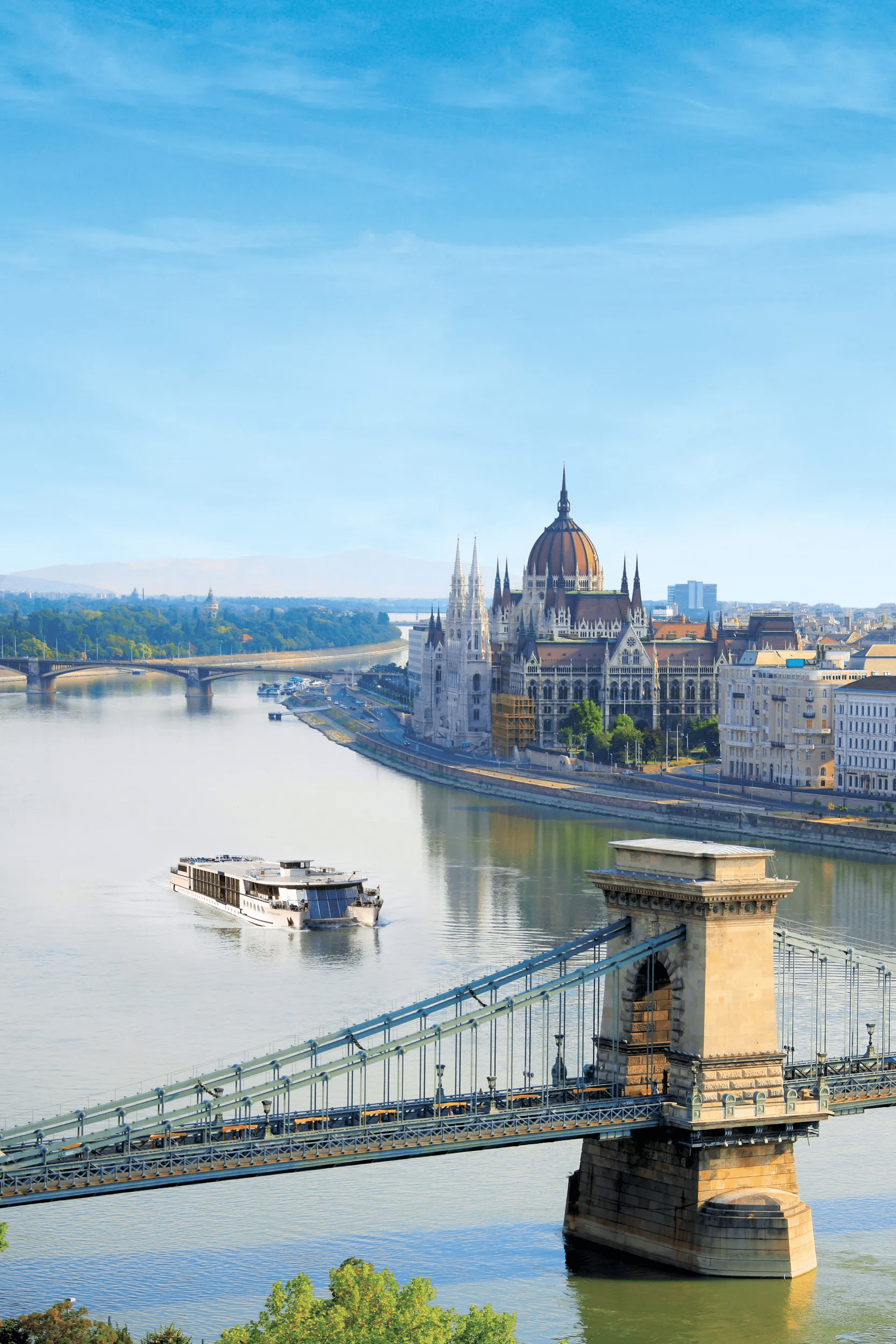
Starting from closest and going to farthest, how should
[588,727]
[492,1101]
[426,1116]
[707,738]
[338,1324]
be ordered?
[338,1324]
[426,1116]
[492,1101]
[588,727]
[707,738]

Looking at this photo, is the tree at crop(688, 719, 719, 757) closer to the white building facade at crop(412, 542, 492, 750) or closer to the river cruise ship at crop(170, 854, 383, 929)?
the white building facade at crop(412, 542, 492, 750)

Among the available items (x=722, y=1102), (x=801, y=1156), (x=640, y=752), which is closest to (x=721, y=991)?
(x=722, y=1102)

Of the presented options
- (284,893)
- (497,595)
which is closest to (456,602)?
(497,595)

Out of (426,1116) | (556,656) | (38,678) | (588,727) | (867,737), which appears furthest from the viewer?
(38,678)

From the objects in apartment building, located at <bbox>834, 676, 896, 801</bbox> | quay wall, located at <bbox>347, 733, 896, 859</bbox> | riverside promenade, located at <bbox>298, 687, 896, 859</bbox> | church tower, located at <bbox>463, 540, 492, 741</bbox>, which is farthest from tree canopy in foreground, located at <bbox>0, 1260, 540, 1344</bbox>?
church tower, located at <bbox>463, 540, 492, 741</bbox>

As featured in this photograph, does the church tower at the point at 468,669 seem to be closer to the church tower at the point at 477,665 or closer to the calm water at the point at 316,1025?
the church tower at the point at 477,665

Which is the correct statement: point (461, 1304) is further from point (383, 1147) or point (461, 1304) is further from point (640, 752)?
point (640, 752)

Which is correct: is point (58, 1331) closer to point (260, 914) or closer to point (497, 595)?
point (260, 914)

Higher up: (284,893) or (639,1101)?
(639,1101)

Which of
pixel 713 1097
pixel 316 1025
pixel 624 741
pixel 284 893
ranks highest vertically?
pixel 624 741
